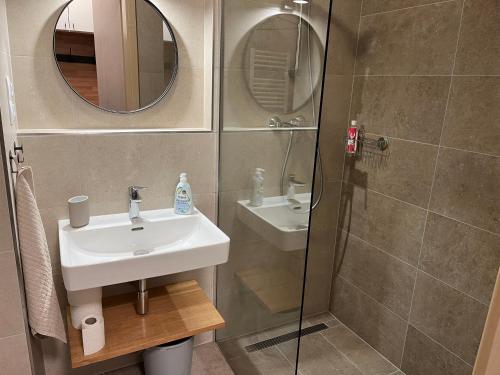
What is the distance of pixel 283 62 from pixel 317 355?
69.6 inches

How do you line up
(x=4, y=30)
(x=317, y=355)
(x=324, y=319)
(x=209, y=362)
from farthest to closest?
(x=324, y=319)
(x=317, y=355)
(x=209, y=362)
(x=4, y=30)

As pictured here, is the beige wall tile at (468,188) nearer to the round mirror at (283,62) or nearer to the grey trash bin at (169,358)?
the round mirror at (283,62)

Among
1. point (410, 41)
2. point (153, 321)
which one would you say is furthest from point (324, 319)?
point (410, 41)

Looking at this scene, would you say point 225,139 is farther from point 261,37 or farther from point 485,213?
point 485,213

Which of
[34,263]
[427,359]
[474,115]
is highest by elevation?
[474,115]

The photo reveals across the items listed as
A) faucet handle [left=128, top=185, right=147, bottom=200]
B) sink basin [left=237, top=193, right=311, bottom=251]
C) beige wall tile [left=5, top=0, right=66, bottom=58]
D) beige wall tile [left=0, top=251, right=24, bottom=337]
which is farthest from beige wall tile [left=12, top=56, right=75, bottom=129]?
sink basin [left=237, top=193, right=311, bottom=251]

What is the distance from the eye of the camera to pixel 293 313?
1.54 meters

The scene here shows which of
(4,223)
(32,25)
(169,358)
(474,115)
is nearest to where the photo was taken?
(4,223)

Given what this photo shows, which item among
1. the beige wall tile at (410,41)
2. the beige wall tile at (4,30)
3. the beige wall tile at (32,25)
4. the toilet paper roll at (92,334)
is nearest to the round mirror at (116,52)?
the beige wall tile at (32,25)

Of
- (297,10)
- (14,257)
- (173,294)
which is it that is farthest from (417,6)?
(14,257)

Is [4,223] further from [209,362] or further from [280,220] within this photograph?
[209,362]

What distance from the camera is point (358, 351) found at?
2.35 meters

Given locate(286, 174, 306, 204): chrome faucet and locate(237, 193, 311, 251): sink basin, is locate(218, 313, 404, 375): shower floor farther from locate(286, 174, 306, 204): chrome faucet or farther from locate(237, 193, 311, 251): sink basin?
locate(286, 174, 306, 204): chrome faucet

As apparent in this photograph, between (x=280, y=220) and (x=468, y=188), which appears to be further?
(x=468, y=188)
